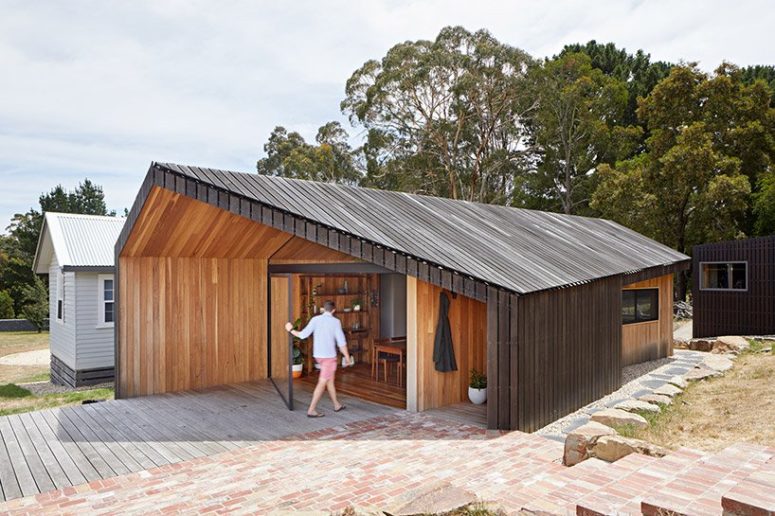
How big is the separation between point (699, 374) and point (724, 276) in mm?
7095

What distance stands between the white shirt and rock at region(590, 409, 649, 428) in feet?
10.1

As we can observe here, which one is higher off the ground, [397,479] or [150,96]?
[150,96]

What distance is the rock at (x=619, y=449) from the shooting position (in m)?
4.80

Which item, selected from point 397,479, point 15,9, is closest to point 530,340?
point 397,479

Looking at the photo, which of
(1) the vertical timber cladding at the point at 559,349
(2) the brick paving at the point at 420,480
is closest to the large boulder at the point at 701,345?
(1) the vertical timber cladding at the point at 559,349

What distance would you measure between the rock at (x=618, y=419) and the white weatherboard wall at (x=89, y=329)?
36.7ft

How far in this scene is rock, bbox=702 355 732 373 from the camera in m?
9.91

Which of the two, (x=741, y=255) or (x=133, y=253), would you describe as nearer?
(x=133, y=253)

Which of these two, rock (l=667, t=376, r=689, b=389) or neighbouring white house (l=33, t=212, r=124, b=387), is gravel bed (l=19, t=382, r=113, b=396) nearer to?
neighbouring white house (l=33, t=212, r=124, b=387)

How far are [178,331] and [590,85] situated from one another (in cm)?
2421

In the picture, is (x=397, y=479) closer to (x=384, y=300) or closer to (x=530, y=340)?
(x=530, y=340)

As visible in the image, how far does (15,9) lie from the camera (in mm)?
9547

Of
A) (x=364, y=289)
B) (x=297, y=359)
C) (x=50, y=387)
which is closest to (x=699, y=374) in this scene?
(x=364, y=289)

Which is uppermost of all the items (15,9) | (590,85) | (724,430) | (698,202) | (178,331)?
(590,85)
